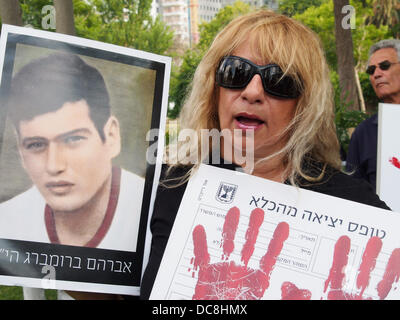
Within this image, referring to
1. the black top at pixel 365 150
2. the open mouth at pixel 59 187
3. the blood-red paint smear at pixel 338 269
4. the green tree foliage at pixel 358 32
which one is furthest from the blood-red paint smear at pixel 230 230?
the green tree foliage at pixel 358 32

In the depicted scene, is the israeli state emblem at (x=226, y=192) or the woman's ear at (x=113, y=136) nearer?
the israeli state emblem at (x=226, y=192)

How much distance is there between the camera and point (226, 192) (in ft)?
4.75

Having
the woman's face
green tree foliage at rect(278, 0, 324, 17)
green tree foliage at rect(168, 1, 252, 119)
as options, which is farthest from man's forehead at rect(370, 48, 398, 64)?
the woman's face

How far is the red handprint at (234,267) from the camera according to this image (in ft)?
4.38

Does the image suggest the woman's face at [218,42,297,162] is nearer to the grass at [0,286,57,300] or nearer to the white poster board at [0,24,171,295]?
the white poster board at [0,24,171,295]

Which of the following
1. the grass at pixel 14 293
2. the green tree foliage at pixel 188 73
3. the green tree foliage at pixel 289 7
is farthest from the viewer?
the grass at pixel 14 293

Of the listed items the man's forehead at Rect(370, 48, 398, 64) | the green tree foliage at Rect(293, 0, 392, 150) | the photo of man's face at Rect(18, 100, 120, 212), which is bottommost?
the photo of man's face at Rect(18, 100, 120, 212)

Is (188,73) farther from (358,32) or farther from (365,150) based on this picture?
(358,32)

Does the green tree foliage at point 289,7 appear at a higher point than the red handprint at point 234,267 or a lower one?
higher

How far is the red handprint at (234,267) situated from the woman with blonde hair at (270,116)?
0.13 m

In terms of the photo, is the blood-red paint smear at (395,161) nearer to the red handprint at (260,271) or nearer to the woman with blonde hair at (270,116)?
the woman with blonde hair at (270,116)

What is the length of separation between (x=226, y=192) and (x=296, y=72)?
408mm

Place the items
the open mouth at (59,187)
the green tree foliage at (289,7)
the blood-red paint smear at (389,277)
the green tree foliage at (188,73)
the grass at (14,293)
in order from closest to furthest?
the blood-red paint smear at (389,277) < the open mouth at (59,187) < the green tree foliage at (188,73) < the green tree foliage at (289,7) < the grass at (14,293)

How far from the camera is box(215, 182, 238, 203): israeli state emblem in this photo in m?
1.44
